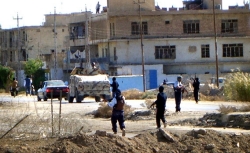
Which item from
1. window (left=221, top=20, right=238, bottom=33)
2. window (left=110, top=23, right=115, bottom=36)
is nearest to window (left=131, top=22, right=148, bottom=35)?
window (left=110, top=23, right=115, bottom=36)

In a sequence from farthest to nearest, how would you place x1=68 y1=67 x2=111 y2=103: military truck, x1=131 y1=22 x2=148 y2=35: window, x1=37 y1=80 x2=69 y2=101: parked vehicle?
x1=131 y1=22 x2=148 y2=35: window
x1=37 y1=80 x2=69 y2=101: parked vehicle
x1=68 y1=67 x2=111 y2=103: military truck

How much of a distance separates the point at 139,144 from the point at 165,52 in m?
59.3

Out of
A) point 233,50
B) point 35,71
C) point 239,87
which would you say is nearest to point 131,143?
point 239,87

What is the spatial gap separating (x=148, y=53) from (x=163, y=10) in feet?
16.9

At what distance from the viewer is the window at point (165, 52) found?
259ft

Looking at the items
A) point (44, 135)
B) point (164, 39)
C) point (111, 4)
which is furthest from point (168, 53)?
point (44, 135)

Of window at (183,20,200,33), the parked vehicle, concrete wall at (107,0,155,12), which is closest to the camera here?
the parked vehicle

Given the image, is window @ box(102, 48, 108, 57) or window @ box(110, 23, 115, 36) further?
window @ box(102, 48, 108, 57)

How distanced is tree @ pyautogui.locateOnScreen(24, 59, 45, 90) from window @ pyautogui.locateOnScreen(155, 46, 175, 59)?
1628cm

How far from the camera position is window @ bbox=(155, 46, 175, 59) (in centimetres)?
7900

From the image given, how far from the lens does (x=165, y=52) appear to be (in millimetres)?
79062

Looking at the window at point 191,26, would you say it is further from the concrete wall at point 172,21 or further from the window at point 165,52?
the window at point 165,52

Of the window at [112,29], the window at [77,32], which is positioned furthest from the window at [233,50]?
the window at [77,32]

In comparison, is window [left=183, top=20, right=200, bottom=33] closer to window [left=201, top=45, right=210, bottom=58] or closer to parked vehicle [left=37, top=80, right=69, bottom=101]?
window [left=201, top=45, right=210, bottom=58]
